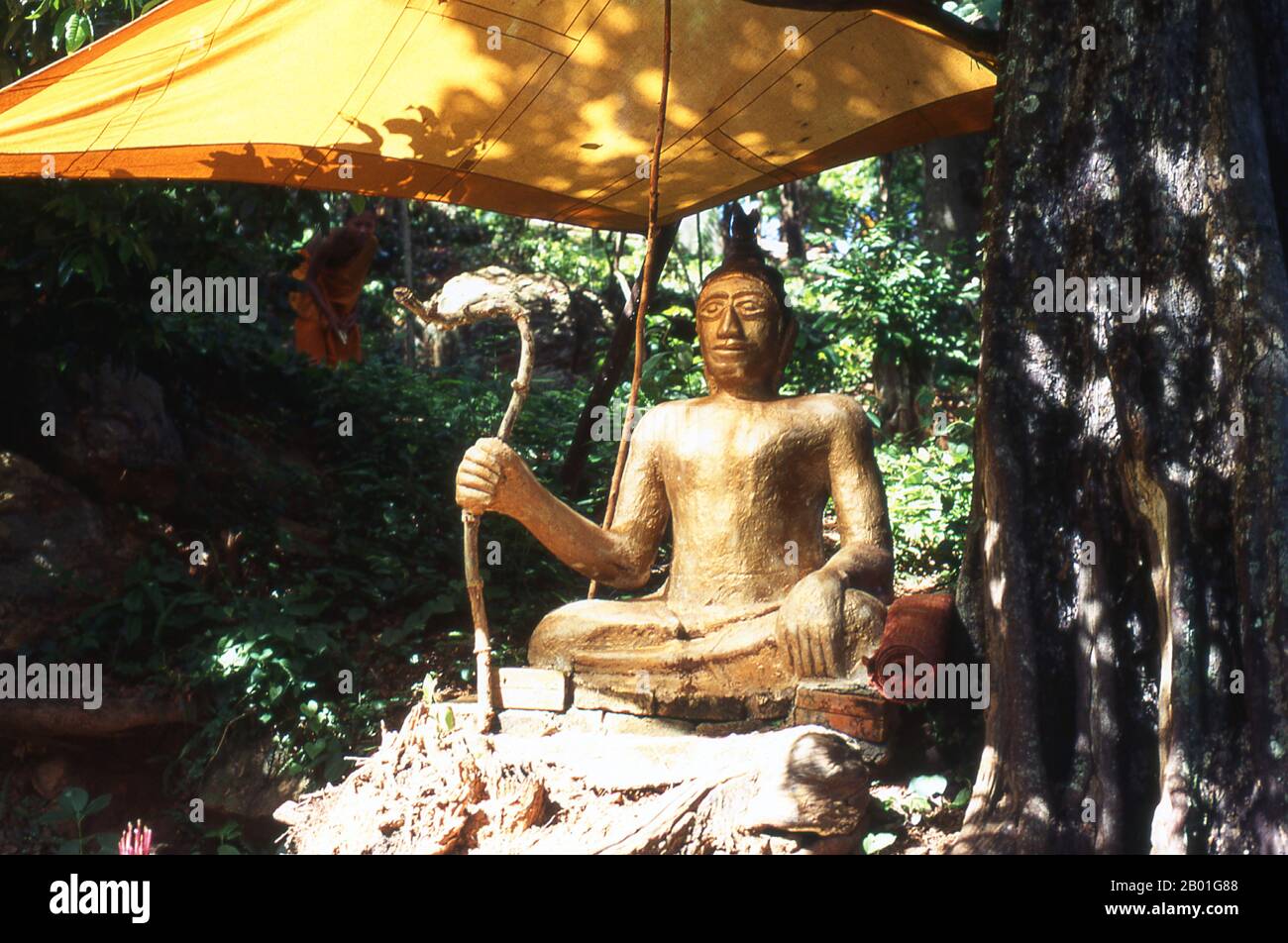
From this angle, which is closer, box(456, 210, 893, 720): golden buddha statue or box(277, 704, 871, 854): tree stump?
box(277, 704, 871, 854): tree stump

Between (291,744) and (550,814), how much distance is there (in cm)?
231

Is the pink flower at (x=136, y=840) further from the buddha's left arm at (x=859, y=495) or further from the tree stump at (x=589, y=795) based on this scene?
the buddha's left arm at (x=859, y=495)

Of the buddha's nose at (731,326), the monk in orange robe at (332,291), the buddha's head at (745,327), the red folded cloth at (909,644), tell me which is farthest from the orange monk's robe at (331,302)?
the red folded cloth at (909,644)

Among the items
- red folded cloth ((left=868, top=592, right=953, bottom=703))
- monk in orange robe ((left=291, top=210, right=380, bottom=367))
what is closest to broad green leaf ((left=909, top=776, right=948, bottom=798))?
red folded cloth ((left=868, top=592, right=953, bottom=703))

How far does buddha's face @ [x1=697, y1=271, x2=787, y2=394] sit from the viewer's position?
5.61m

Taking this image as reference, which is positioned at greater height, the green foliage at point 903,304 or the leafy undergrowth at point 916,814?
the green foliage at point 903,304

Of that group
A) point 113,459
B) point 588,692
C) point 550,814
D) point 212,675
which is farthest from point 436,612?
point 550,814

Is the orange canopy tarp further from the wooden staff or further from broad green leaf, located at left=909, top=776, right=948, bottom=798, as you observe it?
broad green leaf, located at left=909, top=776, right=948, bottom=798

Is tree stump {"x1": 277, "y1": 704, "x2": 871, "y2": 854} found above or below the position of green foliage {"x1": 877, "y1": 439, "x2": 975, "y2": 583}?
below

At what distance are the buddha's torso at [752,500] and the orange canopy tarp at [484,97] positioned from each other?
152 cm

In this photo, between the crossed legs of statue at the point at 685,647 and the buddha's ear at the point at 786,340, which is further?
the buddha's ear at the point at 786,340

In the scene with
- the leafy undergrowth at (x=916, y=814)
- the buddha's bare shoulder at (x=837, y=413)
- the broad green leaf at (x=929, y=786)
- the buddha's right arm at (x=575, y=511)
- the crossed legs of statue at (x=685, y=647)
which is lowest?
the leafy undergrowth at (x=916, y=814)

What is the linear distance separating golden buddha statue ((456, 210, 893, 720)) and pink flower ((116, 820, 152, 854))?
1.61m

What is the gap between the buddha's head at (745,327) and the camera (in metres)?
5.62
